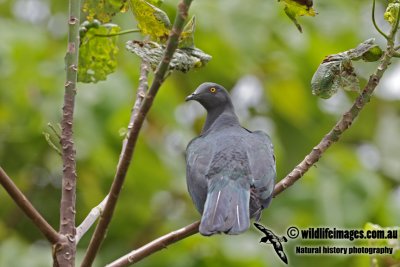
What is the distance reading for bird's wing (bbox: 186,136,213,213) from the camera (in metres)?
3.83

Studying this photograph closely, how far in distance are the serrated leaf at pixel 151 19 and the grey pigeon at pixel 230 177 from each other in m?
0.77

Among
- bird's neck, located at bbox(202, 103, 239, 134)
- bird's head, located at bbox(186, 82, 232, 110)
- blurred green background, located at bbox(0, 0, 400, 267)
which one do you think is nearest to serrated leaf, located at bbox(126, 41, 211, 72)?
bird's neck, located at bbox(202, 103, 239, 134)

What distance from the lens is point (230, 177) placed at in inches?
151

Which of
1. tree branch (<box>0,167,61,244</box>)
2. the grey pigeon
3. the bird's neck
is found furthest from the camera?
the bird's neck

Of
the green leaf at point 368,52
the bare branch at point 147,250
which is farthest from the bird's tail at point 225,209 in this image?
the green leaf at point 368,52

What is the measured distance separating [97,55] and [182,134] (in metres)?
3.10

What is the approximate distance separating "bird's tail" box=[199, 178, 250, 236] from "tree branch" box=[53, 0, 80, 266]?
560mm

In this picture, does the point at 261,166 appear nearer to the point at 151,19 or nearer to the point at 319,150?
the point at 319,150

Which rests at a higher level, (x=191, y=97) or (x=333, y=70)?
(x=333, y=70)

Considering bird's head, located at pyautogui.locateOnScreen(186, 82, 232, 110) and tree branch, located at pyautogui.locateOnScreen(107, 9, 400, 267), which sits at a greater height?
tree branch, located at pyautogui.locateOnScreen(107, 9, 400, 267)

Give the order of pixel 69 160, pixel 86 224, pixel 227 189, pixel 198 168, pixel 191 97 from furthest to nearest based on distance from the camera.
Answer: pixel 191 97 → pixel 198 168 → pixel 227 189 → pixel 86 224 → pixel 69 160

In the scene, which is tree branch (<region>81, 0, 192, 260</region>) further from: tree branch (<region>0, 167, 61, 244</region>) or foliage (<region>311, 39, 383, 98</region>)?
foliage (<region>311, 39, 383, 98</region>)

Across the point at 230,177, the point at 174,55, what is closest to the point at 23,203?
the point at 174,55

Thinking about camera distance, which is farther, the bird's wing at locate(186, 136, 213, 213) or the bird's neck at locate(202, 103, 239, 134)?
the bird's neck at locate(202, 103, 239, 134)
